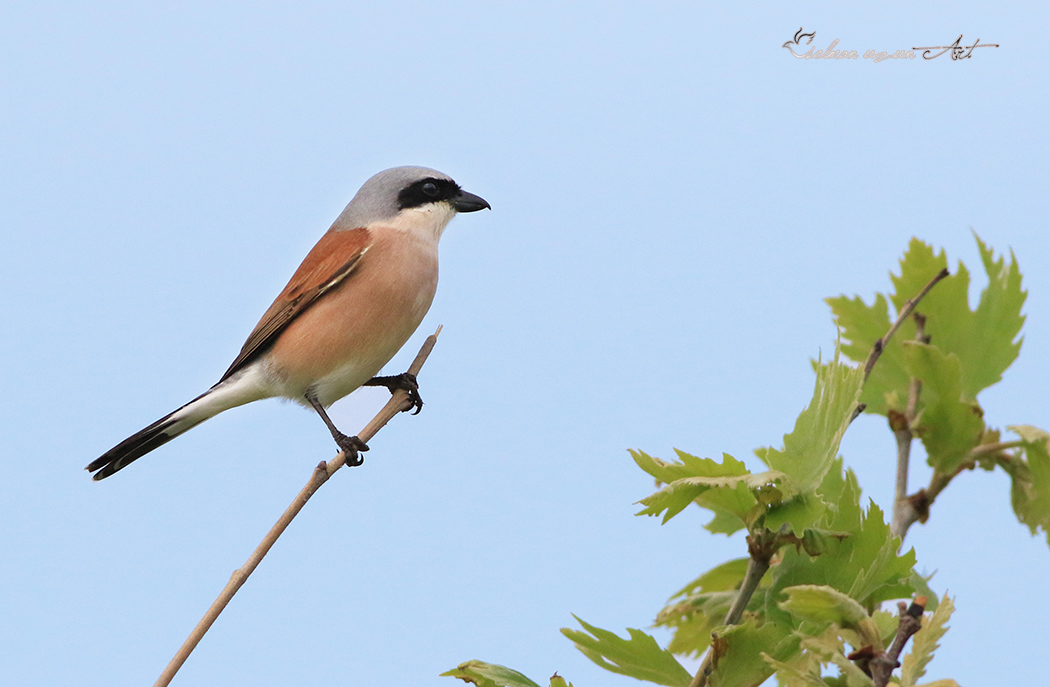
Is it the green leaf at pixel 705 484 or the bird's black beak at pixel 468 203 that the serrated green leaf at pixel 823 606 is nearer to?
the green leaf at pixel 705 484

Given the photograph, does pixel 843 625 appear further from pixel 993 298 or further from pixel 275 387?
pixel 275 387

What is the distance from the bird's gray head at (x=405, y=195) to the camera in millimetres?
2703

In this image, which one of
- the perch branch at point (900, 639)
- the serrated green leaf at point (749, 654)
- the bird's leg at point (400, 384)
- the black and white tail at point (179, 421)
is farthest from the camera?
the bird's leg at point (400, 384)

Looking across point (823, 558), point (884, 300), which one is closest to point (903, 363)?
point (884, 300)

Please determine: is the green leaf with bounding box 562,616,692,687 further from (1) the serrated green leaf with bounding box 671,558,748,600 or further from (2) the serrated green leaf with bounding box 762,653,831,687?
(1) the serrated green leaf with bounding box 671,558,748,600

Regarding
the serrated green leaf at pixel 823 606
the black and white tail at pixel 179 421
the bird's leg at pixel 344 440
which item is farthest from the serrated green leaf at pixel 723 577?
the black and white tail at pixel 179 421

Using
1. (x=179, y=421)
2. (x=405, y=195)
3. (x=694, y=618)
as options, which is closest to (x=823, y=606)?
(x=694, y=618)

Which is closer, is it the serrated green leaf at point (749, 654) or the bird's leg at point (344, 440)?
the serrated green leaf at point (749, 654)

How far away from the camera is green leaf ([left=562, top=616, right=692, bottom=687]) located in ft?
3.45

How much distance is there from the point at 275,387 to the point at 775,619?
5.96 feet

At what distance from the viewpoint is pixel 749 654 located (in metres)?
1.01

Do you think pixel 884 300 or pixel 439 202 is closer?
pixel 884 300

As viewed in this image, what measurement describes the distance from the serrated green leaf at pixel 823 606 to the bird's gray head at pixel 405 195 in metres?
1.95

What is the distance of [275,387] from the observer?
2.59 meters
